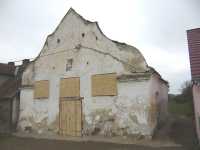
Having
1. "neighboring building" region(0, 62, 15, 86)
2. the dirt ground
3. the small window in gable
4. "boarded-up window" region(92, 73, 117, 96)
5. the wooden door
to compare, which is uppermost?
"neighboring building" region(0, 62, 15, 86)

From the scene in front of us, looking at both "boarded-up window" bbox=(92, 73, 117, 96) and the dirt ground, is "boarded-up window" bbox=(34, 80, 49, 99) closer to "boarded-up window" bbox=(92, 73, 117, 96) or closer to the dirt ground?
"boarded-up window" bbox=(92, 73, 117, 96)

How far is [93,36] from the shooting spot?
16.1m

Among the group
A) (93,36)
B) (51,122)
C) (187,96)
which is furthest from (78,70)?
(187,96)

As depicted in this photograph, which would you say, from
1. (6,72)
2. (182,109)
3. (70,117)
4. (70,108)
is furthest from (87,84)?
(6,72)

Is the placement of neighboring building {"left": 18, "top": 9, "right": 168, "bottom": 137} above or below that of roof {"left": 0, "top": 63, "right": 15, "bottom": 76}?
below

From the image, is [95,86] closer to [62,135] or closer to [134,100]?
[134,100]

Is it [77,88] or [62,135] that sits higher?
[77,88]

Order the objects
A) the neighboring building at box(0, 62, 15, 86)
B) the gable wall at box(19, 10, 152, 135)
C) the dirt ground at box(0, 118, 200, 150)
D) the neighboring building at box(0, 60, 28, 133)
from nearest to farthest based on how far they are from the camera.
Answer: the dirt ground at box(0, 118, 200, 150)
the gable wall at box(19, 10, 152, 135)
the neighboring building at box(0, 60, 28, 133)
the neighboring building at box(0, 62, 15, 86)

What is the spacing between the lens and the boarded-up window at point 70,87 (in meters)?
16.2

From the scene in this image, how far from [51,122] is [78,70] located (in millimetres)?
4212

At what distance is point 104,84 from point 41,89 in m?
5.66

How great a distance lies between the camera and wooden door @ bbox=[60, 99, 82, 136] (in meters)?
15.6

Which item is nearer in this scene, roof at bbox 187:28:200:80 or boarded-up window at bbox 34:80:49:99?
roof at bbox 187:28:200:80

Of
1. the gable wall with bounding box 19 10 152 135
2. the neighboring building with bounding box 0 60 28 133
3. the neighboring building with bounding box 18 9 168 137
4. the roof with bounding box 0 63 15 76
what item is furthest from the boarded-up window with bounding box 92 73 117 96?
the roof with bounding box 0 63 15 76
